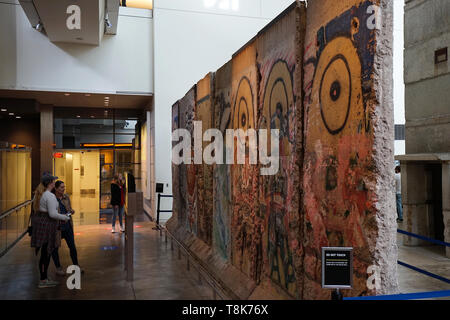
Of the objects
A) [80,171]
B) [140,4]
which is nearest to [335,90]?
[140,4]

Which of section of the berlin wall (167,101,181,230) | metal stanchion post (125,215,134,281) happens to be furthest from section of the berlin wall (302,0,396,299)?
section of the berlin wall (167,101,181,230)

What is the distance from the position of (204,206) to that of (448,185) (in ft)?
16.6

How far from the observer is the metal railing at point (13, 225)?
920 centimetres

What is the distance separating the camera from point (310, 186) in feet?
14.2

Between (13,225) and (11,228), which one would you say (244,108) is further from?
(13,225)

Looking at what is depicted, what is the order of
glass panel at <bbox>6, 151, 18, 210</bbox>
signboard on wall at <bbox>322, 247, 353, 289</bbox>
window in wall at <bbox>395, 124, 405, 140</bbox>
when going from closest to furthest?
1. signboard on wall at <bbox>322, 247, 353, 289</bbox>
2. glass panel at <bbox>6, 151, 18, 210</bbox>
3. window in wall at <bbox>395, 124, 405, 140</bbox>

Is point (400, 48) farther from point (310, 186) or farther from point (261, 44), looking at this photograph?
point (310, 186)

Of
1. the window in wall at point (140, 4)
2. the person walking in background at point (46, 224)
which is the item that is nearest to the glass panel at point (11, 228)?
the person walking in background at point (46, 224)

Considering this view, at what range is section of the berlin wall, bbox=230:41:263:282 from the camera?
18.7ft

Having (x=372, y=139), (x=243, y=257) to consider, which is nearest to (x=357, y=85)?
(x=372, y=139)

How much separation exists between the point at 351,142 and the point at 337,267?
1.36 meters

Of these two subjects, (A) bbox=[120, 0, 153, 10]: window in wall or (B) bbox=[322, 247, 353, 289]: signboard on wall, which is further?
(A) bbox=[120, 0, 153, 10]: window in wall

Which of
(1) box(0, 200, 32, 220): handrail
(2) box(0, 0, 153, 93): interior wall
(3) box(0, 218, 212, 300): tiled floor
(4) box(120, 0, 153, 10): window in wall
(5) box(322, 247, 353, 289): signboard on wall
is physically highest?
(4) box(120, 0, 153, 10): window in wall

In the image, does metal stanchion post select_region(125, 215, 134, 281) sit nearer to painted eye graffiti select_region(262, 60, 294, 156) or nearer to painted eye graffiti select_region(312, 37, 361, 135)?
painted eye graffiti select_region(262, 60, 294, 156)
